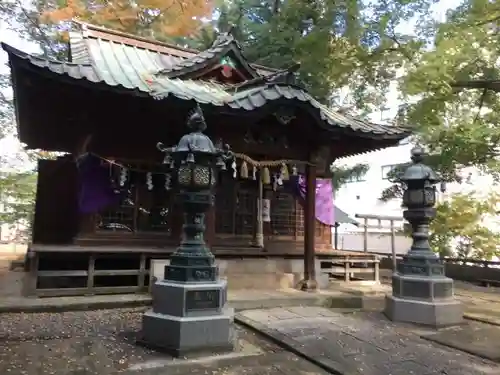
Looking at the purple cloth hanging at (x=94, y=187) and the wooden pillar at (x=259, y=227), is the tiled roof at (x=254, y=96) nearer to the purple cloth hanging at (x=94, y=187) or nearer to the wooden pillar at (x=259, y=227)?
the purple cloth hanging at (x=94, y=187)

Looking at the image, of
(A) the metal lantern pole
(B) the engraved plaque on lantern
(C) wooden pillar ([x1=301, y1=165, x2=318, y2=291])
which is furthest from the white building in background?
(B) the engraved plaque on lantern

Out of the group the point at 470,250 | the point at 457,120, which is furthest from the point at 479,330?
the point at 470,250

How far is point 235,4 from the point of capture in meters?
21.2

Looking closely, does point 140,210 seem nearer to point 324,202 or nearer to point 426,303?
point 324,202

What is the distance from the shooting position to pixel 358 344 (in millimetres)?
5770

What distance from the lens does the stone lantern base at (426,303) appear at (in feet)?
23.4

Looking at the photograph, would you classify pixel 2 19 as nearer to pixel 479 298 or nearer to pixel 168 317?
pixel 168 317

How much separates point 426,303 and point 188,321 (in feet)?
14.4

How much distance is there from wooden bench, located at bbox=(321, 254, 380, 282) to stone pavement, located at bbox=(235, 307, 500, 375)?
2.77m

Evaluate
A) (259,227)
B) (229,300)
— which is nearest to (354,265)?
(259,227)

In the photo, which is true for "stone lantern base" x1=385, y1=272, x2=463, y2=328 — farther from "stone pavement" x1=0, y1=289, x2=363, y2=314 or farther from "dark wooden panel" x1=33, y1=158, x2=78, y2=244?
"dark wooden panel" x1=33, y1=158, x2=78, y2=244

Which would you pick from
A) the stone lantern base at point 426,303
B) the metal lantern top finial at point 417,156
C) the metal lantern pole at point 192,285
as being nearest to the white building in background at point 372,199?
the metal lantern top finial at point 417,156

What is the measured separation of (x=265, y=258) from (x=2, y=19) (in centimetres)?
1855

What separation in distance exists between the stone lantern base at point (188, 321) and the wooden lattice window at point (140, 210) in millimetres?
4023
